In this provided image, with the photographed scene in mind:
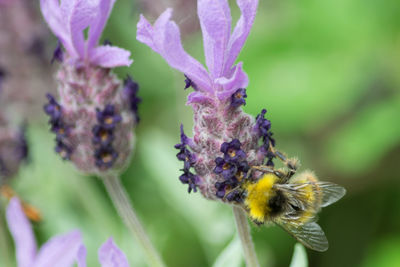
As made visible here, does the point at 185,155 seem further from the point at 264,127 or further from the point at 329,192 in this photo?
the point at 329,192

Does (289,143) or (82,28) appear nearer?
(82,28)

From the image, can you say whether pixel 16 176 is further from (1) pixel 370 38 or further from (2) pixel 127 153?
(1) pixel 370 38

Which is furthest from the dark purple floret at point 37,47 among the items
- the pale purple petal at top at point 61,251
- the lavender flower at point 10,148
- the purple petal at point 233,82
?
the purple petal at point 233,82

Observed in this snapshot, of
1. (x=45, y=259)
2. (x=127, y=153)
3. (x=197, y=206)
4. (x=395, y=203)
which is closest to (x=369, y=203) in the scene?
(x=395, y=203)

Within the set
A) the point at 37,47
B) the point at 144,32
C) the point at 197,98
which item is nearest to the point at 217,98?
the point at 197,98

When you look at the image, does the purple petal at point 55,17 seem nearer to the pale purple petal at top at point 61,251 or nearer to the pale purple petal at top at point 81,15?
the pale purple petal at top at point 81,15
